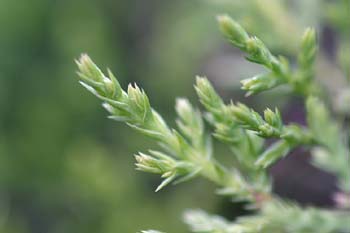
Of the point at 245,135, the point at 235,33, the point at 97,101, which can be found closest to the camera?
the point at 235,33

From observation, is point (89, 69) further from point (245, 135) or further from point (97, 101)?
point (97, 101)

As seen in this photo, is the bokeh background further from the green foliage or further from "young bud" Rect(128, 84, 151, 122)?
"young bud" Rect(128, 84, 151, 122)

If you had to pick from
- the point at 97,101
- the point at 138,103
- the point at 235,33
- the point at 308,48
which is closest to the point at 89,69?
the point at 138,103

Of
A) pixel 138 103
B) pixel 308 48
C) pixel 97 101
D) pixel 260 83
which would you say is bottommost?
pixel 138 103

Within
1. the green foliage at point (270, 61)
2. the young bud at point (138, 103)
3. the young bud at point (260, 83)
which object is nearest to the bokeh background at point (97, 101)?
the green foliage at point (270, 61)

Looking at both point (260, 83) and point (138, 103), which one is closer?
point (138, 103)

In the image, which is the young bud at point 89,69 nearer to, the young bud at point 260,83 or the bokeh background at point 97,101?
the young bud at point 260,83

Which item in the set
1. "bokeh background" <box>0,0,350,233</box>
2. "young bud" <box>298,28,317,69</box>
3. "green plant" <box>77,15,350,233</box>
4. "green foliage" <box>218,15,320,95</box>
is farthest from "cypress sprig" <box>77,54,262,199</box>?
"bokeh background" <box>0,0,350,233</box>
